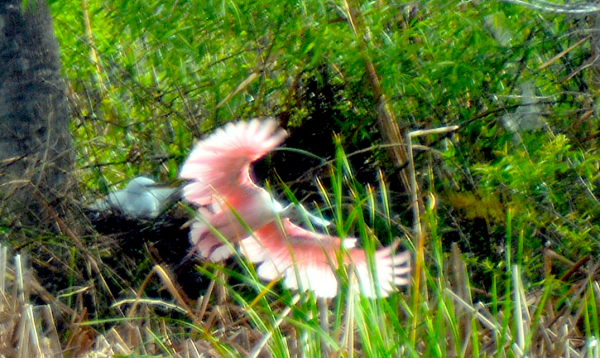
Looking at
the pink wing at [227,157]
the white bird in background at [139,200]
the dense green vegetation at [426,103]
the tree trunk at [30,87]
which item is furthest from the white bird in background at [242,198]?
the tree trunk at [30,87]

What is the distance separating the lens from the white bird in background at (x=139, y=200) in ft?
10.1

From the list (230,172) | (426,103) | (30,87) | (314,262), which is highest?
(30,87)

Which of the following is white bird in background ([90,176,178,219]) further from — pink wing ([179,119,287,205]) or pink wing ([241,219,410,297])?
pink wing ([241,219,410,297])

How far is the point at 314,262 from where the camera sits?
1.87 metres

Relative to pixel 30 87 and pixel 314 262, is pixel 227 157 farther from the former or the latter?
pixel 30 87

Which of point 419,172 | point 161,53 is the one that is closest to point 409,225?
point 419,172

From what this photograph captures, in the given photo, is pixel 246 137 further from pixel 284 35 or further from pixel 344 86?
pixel 344 86

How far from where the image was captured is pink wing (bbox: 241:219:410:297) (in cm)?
159

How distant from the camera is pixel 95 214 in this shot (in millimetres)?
3098

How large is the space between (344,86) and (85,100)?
4.77ft

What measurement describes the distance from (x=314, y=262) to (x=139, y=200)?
138 centimetres

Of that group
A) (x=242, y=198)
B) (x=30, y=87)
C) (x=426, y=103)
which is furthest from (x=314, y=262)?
(x=30, y=87)

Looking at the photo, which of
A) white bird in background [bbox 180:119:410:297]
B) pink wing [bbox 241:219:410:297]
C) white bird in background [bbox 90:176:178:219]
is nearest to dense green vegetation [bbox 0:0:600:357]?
white bird in background [bbox 90:176:178:219]

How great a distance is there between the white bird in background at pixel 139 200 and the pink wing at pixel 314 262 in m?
1.06
